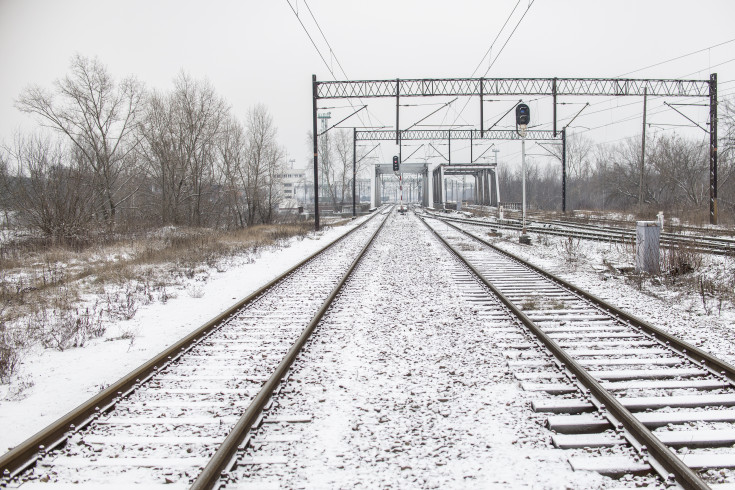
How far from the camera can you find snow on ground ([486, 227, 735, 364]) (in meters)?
6.21

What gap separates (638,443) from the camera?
3.29 meters

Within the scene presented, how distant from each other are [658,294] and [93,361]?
923cm

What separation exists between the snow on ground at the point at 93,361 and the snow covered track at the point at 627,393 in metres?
4.30

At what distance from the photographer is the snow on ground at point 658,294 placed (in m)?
6.21

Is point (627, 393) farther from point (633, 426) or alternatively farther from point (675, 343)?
point (675, 343)

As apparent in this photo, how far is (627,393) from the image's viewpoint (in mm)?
4281

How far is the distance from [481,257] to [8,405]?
11.7m

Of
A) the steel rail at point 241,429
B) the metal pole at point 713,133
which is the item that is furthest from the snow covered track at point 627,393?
the metal pole at point 713,133

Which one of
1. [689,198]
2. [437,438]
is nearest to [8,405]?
[437,438]

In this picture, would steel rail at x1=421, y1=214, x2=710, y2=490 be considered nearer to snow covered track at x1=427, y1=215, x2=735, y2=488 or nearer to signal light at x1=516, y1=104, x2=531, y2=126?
snow covered track at x1=427, y1=215, x2=735, y2=488

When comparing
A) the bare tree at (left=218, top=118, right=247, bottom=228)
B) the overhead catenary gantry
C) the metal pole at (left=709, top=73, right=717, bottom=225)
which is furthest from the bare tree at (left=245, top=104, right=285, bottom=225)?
the metal pole at (left=709, top=73, right=717, bottom=225)

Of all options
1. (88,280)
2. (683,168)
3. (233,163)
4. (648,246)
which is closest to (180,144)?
(233,163)

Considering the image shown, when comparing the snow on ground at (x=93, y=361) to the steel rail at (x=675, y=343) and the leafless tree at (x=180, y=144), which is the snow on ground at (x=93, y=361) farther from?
the leafless tree at (x=180, y=144)

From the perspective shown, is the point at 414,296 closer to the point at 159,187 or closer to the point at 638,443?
the point at 638,443
